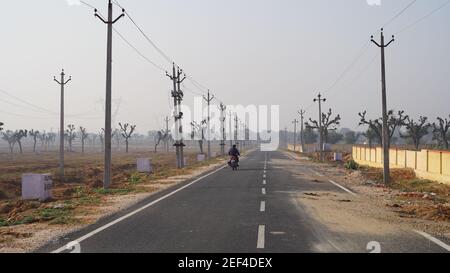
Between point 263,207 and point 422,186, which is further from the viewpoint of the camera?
point 422,186

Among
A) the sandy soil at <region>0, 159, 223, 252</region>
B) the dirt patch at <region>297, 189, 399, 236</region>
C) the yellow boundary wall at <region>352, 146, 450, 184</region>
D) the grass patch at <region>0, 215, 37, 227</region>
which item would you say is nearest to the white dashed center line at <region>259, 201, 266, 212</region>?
the dirt patch at <region>297, 189, 399, 236</region>

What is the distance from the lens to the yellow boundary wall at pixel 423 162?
24781 mm

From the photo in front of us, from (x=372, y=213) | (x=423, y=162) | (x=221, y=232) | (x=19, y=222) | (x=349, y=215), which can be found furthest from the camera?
(x=423, y=162)

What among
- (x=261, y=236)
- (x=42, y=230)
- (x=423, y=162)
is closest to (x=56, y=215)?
(x=42, y=230)

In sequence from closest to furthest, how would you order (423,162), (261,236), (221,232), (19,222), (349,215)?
1. (261,236)
2. (221,232)
3. (19,222)
4. (349,215)
5. (423,162)

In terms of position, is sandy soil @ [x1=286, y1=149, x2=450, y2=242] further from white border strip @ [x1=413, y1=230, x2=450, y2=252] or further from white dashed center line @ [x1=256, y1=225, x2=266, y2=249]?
white dashed center line @ [x1=256, y1=225, x2=266, y2=249]

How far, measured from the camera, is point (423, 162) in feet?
94.8

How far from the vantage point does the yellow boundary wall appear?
81.3 ft

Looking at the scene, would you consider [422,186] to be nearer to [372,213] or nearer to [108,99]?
[372,213]

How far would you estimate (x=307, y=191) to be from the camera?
2103 centimetres
